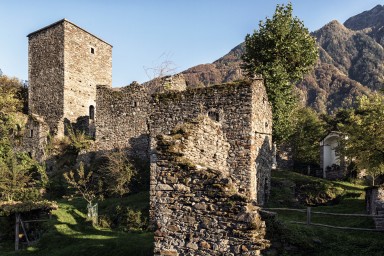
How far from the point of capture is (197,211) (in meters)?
6.70

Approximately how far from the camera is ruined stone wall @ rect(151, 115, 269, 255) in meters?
6.24

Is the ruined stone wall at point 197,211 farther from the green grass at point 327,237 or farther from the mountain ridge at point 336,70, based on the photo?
the mountain ridge at point 336,70

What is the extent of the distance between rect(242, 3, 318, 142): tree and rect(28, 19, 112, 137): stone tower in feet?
47.7

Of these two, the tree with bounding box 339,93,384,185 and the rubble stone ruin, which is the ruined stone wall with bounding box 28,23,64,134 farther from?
the tree with bounding box 339,93,384,185

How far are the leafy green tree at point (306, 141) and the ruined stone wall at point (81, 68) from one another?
812 inches

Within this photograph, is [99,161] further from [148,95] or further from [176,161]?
[176,161]

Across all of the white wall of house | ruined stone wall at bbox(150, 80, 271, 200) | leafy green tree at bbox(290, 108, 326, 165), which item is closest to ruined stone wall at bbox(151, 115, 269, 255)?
ruined stone wall at bbox(150, 80, 271, 200)

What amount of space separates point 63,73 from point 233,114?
803 inches

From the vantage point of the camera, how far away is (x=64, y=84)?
27.9m

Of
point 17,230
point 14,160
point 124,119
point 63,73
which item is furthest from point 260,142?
point 63,73

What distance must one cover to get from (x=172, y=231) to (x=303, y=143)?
99.9 ft

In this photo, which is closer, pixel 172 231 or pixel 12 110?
pixel 172 231

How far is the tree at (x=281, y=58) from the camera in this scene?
2252 centimetres

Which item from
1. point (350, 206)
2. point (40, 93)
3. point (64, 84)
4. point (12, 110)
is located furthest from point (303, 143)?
point (12, 110)
